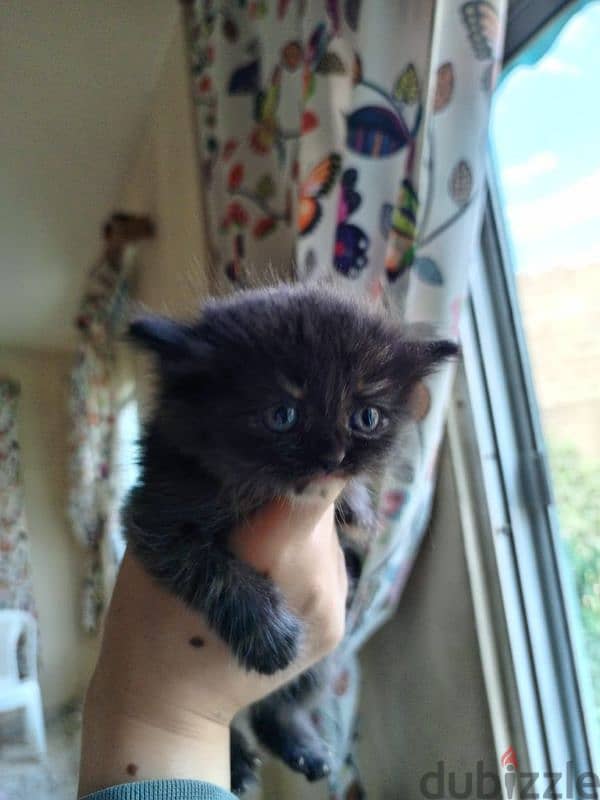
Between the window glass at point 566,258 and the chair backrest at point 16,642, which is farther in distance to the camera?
the chair backrest at point 16,642

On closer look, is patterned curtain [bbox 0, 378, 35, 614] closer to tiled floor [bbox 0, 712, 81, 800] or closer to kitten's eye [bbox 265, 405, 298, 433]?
tiled floor [bbox 0, 712, 81, 800]

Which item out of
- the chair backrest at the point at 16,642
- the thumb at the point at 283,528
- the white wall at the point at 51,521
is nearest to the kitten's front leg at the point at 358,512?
the thumb at the point at 283,528

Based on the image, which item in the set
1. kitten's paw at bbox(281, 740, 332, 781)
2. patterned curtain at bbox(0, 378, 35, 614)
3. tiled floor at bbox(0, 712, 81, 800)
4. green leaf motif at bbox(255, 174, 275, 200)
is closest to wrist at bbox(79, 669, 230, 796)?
kitten's paw at bbox(281, 740, 332, 781)

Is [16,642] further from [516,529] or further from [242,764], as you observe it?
[516,529]

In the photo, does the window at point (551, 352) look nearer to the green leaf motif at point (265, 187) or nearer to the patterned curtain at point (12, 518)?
the green leaf motif at point (265, 187)

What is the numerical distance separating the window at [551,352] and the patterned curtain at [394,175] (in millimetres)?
217

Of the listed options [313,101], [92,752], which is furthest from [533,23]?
[92,752]

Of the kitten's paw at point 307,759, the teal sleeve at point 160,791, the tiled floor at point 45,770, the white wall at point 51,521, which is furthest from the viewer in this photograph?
the white wall at point 51,521

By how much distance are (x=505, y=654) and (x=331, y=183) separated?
2.68 ft

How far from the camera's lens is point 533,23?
106cm

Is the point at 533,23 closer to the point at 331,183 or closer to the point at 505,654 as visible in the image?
the point at 331,183

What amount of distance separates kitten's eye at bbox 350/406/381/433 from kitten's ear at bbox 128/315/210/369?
0.54 feet

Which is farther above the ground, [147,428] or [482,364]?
[482,364]

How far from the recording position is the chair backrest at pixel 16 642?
3.20 meters
